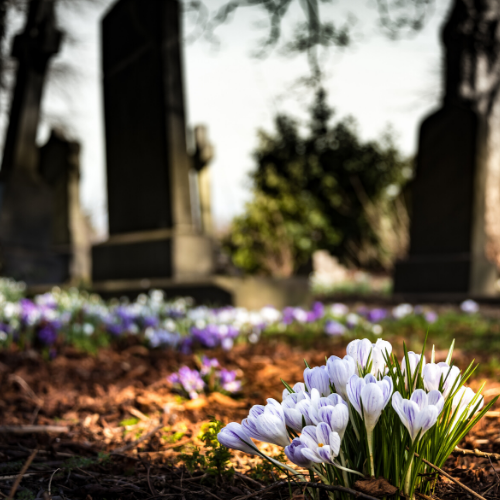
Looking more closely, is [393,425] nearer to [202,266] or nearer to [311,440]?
[311,440]

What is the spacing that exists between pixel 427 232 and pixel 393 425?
9.25m

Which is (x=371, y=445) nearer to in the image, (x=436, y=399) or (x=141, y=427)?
(x=436, y=399)

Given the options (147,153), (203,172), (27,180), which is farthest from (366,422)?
(203,172)

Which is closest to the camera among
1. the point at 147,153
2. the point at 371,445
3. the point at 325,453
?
the point at 325,453

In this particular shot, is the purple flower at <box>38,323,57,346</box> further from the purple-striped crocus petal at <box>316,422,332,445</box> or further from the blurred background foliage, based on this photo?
the blurred background foliage

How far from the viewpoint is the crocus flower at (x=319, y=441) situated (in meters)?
1.05

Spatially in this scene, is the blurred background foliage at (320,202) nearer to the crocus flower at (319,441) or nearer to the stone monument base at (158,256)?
the stone monument base at (158,256)

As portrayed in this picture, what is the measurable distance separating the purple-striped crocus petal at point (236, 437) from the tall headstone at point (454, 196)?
9102mm

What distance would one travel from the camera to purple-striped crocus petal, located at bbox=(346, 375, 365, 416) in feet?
3.68

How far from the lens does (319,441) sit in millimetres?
1055

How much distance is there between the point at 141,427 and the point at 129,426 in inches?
2.5

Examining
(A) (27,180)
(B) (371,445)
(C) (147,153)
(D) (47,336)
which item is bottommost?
(D) (47,336)


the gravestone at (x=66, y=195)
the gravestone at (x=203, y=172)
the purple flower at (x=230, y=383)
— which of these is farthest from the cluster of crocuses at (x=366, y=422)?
the gravestone at (x=66, y=195)

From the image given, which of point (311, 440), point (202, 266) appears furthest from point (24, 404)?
point (202, 266)
